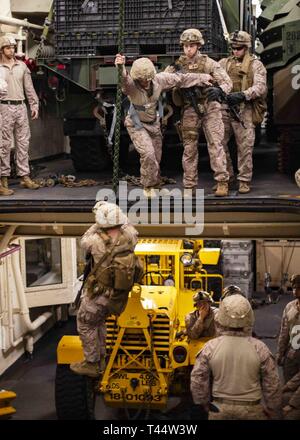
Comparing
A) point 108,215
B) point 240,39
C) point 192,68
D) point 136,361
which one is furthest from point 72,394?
point 240,39

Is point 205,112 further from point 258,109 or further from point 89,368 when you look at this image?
point 89,368

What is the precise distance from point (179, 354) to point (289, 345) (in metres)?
2.08

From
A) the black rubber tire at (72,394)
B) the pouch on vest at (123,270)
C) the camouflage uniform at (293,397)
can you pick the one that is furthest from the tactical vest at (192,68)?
the black rubber tire at (72,394)

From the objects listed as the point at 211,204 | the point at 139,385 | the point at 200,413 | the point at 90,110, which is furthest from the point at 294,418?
the point at 90,110

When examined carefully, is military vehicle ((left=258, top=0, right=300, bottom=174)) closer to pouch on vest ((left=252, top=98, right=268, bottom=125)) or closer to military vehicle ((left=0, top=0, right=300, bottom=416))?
military vehicle ((left=0, top=0, right=300, bottom=416))

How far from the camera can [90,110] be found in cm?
1059

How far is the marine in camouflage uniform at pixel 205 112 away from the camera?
8.80 metres

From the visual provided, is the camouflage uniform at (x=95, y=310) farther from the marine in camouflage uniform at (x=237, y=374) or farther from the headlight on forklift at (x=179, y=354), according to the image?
the headlight on forklift at (x=179, y=354)

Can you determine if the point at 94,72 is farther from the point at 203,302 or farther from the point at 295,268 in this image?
the point at 295,268

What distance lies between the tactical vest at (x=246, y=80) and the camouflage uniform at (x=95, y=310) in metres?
2.21

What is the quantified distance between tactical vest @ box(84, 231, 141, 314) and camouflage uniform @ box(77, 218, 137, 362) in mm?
30

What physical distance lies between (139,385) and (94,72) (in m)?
3.66

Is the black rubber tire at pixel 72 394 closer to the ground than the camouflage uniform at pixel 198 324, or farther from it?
closer to the ground
